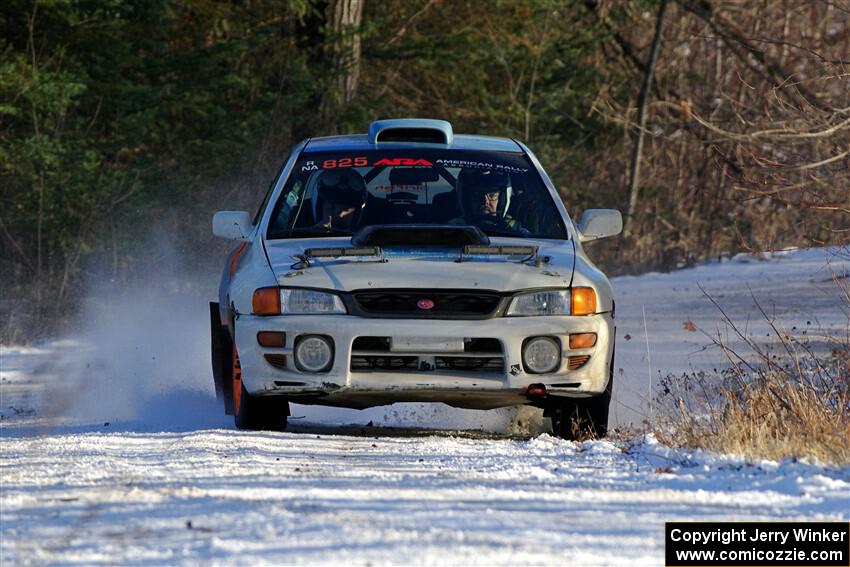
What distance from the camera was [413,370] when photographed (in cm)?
829

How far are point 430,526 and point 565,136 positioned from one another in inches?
983

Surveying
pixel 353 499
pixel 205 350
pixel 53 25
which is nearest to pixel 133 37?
pixel 53 25

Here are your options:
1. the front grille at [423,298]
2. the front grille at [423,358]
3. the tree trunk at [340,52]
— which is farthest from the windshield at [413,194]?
the tree trunk at [340,52]

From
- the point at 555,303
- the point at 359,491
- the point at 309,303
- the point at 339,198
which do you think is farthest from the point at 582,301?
the point at 359,491

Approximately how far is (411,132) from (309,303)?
2266mm

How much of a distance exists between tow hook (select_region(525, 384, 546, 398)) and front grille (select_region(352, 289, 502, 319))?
1.48 ft

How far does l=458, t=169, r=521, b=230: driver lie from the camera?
31.2ft

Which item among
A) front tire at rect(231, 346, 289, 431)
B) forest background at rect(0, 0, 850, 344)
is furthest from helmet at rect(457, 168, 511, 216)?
forest background at rect(0, 0, 850, 344)

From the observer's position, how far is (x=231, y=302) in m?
8.88

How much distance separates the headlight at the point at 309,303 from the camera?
27.2ft

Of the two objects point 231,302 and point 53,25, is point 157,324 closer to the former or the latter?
point 53,25

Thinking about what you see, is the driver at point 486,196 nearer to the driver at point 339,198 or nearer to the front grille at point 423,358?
the driver at point 339,198

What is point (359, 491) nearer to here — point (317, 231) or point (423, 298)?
point (423, 298)

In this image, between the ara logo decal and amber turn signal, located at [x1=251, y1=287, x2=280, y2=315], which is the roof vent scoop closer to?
the ara logo decal
